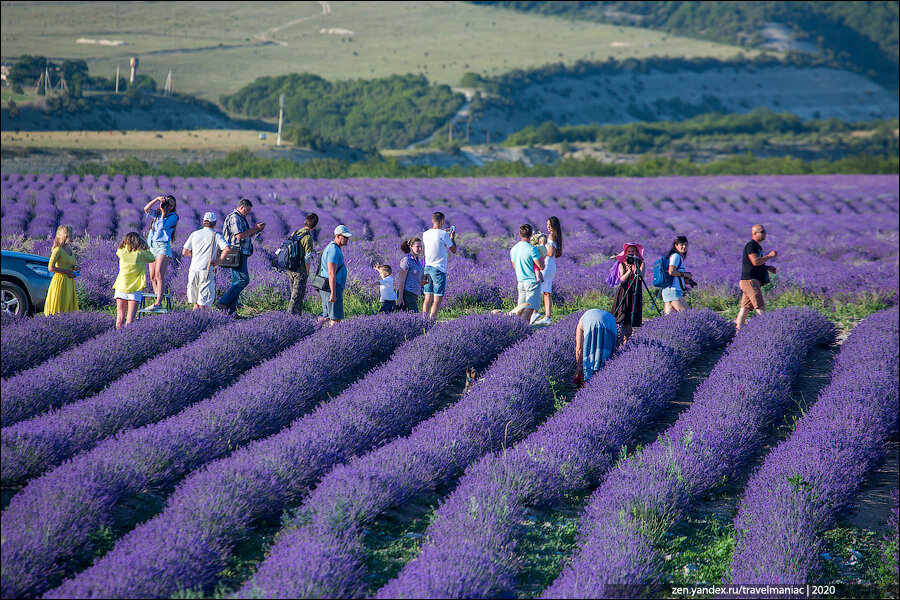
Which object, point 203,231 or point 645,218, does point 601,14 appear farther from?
point 203,231

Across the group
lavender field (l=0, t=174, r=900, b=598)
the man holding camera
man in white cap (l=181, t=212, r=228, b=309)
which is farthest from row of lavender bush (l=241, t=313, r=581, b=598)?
man in white cap (l=181, t=212, r=228, b=309)

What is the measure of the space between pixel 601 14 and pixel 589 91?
51.8 meters

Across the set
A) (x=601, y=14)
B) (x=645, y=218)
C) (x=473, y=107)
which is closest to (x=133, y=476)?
(x=645, y=218)

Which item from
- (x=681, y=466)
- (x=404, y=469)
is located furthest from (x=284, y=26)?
(x=681, y=466)

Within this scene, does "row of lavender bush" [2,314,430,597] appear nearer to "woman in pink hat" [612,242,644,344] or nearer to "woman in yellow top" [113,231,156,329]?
"woman in yellow top" [113,231,156,329]

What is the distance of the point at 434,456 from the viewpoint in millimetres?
5367

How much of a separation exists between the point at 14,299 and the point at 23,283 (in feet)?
0.69

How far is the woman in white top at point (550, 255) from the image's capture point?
9.06 m

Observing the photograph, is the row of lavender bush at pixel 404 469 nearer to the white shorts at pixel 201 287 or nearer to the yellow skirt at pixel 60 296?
the white shorts at pixel 201 287

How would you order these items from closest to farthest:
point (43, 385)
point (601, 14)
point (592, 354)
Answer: point (43, 385)
point (592, 354)
point (601, 14)

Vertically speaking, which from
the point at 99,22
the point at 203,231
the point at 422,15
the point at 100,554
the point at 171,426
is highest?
the point at 422,15

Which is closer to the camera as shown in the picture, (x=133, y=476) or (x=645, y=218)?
(x=133, y=476)

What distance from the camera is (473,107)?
73938 millimetres

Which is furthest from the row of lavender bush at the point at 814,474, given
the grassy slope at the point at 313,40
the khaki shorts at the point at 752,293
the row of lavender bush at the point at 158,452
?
the grassy slope at the point at 313,40
